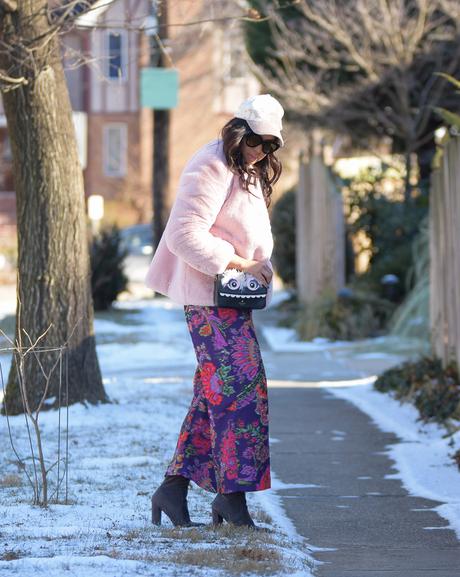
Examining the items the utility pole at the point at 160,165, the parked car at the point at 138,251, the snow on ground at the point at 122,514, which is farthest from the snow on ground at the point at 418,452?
the parked car at the point at 138,251

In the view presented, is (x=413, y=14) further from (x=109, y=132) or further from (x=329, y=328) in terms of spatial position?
(x=109, y=132)

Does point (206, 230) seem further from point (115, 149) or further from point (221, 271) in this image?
point (115, 149)

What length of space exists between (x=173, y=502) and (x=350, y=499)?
1.24 metres

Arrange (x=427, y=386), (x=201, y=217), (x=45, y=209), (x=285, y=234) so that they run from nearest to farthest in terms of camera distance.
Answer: (x=201, y=217) < (x=45, y=209) < (x=427, y=386) < (x=285, y=234)

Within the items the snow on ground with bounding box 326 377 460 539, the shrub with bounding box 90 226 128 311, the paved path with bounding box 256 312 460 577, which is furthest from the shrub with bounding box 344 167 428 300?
the paved path with bounding box 256 312 460 577

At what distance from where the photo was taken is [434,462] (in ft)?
22.0

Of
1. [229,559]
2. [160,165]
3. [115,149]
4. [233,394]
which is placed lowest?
[229,559]

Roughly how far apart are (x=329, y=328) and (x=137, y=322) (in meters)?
3.33

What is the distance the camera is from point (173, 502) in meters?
4.96

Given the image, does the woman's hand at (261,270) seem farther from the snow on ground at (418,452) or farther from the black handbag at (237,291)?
the snow on ground at (418,452)

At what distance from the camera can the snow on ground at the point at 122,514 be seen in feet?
13.6

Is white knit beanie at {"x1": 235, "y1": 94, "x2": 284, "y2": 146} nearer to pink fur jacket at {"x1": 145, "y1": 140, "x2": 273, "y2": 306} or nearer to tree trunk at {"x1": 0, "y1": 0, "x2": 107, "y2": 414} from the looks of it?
pink fur jacket at {"x1": 145, "y1": 140, "x2": 273, "y2": 306}

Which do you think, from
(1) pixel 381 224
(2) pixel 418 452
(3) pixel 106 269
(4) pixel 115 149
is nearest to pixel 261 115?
(2) pixel 418 452

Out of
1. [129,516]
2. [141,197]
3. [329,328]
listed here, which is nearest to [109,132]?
[141,197]
